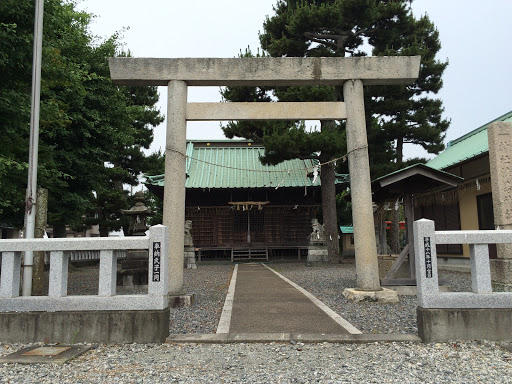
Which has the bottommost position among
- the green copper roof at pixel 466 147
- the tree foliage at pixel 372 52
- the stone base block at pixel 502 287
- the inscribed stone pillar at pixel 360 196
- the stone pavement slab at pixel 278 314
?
the stone pavement slab at pixel 278 314

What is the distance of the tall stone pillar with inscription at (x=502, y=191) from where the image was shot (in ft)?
26.0

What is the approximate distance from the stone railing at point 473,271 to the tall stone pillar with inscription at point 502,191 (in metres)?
3.31

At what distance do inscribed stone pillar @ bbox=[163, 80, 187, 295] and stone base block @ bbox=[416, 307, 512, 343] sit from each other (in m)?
4.58

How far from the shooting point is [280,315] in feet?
21.7

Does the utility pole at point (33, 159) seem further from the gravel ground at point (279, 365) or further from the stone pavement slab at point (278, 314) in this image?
the stone pavement slab at point (278, 314)

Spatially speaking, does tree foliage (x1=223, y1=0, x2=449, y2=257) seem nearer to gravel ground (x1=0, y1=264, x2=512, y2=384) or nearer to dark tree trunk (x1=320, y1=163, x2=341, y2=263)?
dark tree trunk (x1=320, y1=163, x2=341, y2=263)

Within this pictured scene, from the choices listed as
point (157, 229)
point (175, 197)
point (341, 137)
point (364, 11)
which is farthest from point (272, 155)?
point (157, 229)

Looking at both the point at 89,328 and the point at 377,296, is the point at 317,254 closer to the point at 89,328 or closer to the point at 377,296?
the point at 377,296

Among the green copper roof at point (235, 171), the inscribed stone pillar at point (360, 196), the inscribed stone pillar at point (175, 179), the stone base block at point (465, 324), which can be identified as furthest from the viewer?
the green copper roof at point (235, 171)

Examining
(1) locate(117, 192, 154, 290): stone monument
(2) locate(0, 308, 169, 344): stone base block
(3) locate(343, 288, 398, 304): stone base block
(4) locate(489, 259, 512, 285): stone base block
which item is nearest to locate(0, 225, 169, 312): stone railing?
(2) locate(0, 308, 169, 344): stone base block

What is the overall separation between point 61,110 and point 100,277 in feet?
21.4

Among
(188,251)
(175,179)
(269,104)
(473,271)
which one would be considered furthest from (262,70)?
(188,251)

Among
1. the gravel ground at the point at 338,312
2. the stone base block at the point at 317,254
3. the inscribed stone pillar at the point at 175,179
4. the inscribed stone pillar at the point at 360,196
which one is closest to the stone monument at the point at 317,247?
the stone base block at the point at 317,254

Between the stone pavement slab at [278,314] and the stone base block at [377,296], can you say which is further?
the stone base block at [377,296]
